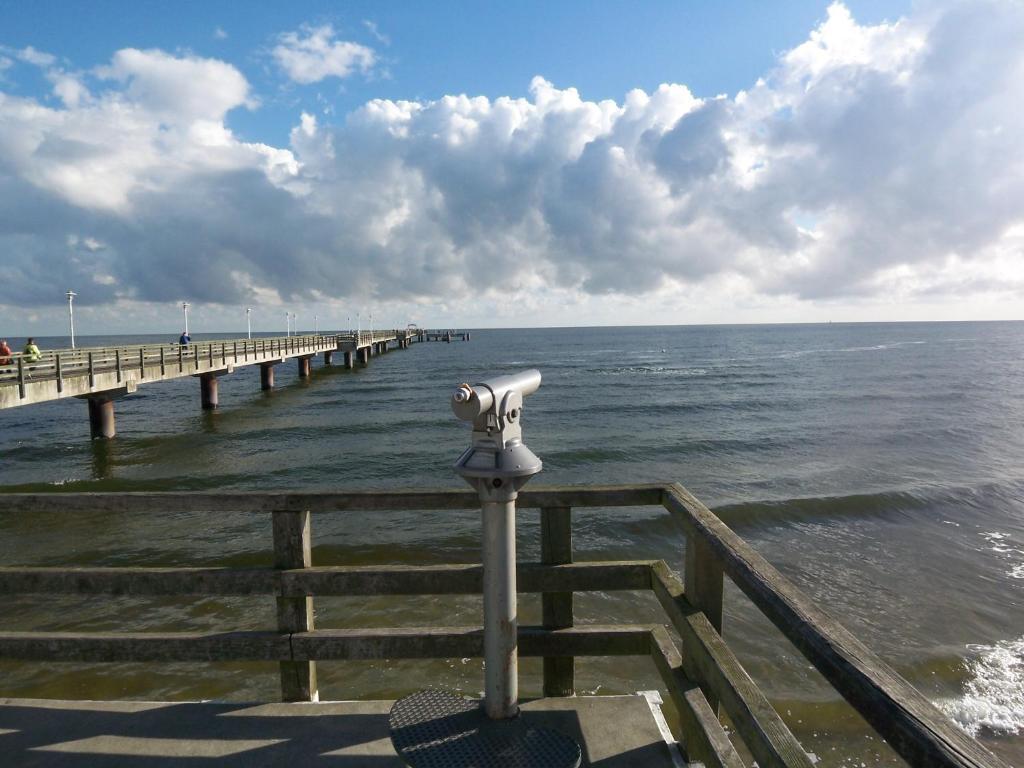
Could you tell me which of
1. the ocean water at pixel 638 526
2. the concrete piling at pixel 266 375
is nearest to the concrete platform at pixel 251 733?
the ocean water at pixel 638 526

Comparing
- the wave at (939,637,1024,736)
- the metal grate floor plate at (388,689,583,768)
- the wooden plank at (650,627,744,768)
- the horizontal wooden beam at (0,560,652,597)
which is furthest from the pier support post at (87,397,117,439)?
the wave at (939,637,1024,736)

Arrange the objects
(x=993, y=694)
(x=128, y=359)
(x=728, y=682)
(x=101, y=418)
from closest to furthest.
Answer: (x=728, y=682) < (x=993, y=694) < (x=101, y=418) < (x=128, y=359)

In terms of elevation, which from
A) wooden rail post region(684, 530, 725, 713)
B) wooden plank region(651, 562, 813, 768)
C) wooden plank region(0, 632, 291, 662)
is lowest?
wooden plank region(0, 632, 291, 662)

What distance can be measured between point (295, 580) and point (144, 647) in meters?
0.88

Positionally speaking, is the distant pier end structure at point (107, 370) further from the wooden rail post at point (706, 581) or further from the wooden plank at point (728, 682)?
the wooden rail post at point (706, 581)

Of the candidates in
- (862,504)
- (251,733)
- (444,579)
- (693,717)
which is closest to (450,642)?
(444,579)

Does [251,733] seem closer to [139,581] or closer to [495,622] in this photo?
[139,581]

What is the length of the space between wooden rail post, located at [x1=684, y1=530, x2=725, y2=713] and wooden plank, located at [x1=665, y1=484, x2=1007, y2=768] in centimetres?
18

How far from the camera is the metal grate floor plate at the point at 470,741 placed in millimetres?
2463

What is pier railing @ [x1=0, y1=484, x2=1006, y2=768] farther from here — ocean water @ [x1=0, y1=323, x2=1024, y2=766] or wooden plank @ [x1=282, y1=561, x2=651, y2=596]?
ocean water @ [x1=0, y1=323, x2=1024, y2=766]

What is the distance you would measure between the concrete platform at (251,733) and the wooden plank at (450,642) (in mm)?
285

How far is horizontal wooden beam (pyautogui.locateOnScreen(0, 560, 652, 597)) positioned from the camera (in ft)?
9.96

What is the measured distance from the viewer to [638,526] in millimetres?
11281

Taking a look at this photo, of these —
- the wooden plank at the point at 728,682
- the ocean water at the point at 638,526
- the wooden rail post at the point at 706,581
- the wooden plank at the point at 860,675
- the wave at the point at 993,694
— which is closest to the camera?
the wooden plank at the point at 860,675
